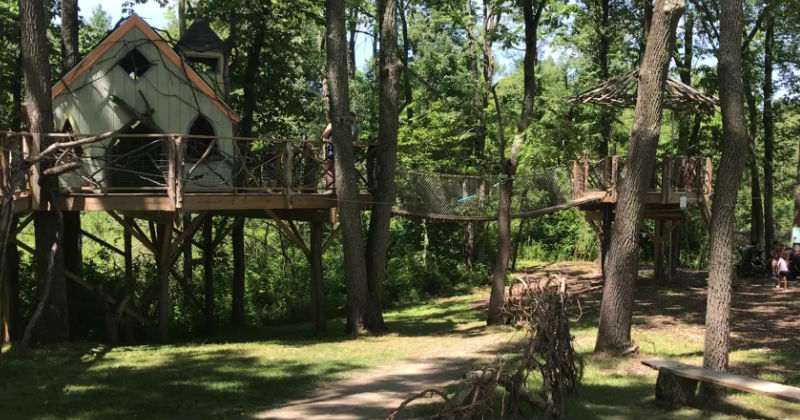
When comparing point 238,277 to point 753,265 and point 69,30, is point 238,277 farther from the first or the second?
point 753,265

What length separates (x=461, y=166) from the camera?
25859 millimetres

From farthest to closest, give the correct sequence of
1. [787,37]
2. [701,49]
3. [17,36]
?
[787,37] < [701,49] < [17,36]

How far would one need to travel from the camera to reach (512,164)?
15625 millimetres

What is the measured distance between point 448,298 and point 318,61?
9.61m

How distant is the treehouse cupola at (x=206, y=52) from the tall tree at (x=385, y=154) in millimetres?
3458

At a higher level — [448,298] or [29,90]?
[29,90]

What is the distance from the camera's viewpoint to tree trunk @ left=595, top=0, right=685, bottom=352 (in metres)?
11.5

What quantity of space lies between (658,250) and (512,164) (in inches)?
341

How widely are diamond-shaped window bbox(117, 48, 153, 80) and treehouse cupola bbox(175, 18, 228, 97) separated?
1.49 m

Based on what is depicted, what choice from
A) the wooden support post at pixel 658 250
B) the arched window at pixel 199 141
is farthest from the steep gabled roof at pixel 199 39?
the wooden support post at pixel 658 250

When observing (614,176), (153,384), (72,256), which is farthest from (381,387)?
(614,176)

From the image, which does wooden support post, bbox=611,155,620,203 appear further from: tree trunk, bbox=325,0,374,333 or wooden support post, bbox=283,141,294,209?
wooden support post, bbox=283,141,294,209

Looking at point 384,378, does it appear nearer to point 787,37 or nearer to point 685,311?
point 685,311

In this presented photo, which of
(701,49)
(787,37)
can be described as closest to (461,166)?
(701,49)
